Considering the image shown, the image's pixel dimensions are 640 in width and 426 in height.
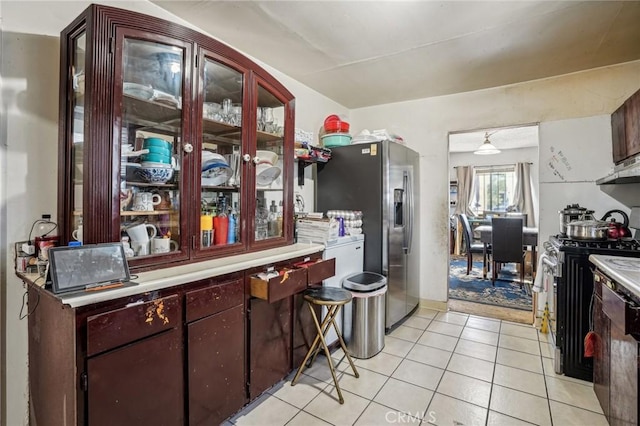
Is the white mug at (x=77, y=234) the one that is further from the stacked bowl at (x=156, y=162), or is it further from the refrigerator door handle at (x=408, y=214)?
the refrigerator door handle at (x=408, y=214)

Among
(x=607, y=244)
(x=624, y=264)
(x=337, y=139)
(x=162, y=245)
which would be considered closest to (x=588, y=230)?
(x=607, y=244)

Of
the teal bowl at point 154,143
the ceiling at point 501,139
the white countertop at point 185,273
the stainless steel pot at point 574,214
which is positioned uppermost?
the ceiling at point 501,139

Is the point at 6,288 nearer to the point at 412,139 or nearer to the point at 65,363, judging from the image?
the point at 65,363

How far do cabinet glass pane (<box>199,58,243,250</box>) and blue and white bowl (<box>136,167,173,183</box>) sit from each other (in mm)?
211

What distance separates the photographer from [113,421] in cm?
123

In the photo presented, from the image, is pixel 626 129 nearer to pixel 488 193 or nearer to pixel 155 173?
pixel 155 173

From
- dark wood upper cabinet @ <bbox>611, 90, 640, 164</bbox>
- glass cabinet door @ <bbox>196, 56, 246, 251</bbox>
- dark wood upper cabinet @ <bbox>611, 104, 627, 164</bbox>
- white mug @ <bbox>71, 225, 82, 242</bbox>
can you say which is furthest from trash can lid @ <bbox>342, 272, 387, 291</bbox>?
dark wood upper cabinet @ <bbox>611, 104, 627, 164</bbox>

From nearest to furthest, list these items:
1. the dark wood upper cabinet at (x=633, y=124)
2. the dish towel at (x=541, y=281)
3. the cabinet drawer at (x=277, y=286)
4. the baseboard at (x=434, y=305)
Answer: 1. the cabinet drawer at (x=277, y=286)
2. the dark wood upper cabinet at (x=633, y=124)
3. the dish towel at (x=541, y=281)
4. the baseboard at (x=434, y=305)

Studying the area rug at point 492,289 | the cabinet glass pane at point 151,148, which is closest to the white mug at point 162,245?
the cabinet glass pane at point 151,148

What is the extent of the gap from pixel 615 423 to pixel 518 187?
6.22 m

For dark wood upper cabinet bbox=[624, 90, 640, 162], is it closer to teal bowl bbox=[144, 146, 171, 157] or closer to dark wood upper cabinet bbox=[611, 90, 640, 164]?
dark wood upper cabinet bbox=[611, 90, 640, 164]

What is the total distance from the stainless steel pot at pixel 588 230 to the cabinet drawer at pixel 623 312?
0.89 meters

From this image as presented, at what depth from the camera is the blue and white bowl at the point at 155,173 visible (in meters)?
1.59

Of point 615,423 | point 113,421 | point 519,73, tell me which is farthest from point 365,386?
point 519,73
